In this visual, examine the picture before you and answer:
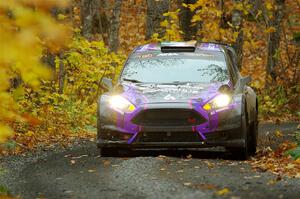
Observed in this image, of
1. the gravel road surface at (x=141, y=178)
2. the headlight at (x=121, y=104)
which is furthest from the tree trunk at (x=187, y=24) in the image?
the headlight at (x=121, y=104)

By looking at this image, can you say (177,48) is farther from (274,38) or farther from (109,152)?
(274,38)

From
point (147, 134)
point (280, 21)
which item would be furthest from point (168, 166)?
point (280, 21)

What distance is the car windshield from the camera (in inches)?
446

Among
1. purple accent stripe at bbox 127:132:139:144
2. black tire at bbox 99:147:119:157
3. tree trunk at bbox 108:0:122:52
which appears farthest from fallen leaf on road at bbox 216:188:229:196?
tree trunk at bbox 108:0:122:52

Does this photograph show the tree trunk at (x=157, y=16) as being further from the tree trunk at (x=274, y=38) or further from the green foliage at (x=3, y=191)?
the green foliage at (x=3, y=191)

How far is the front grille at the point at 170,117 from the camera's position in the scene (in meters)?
10.3

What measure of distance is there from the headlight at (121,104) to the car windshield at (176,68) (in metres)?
0.76

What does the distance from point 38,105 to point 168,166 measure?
7293 millimetres

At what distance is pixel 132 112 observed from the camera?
10391mm

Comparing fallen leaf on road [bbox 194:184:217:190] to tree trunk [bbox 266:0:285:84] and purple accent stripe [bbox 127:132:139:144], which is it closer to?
purple accent stripe [bbox 127:132:139:144]

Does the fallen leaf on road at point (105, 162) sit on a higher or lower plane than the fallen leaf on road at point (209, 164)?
lower

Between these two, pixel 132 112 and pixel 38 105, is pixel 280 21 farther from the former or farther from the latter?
pixel 132 112

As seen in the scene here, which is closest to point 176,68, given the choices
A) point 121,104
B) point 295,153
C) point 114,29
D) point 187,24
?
point 121,104

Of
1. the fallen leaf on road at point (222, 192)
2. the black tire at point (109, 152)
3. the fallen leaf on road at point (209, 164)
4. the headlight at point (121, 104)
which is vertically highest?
the headlight at point (121, 104)
